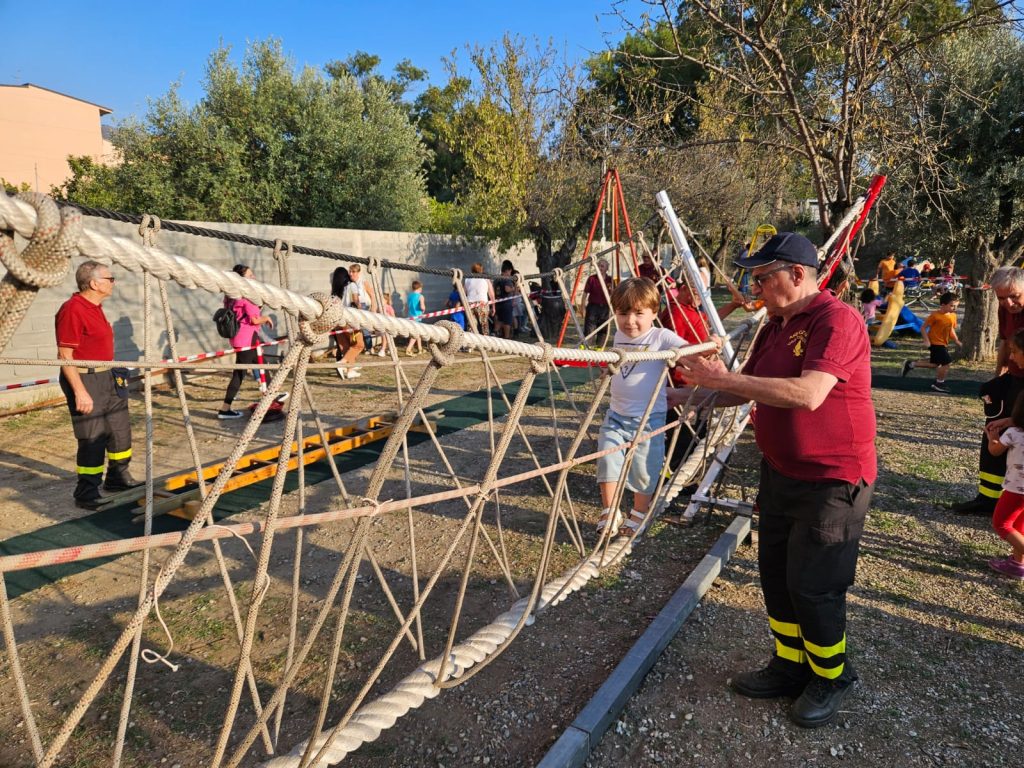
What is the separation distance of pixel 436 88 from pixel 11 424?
27.4 metres

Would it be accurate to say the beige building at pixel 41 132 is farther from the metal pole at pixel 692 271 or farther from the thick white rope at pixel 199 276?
the thick white rope at pixel 199 276

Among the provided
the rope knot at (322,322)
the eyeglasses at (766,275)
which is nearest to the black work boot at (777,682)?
the eyeglasses at (766,275)

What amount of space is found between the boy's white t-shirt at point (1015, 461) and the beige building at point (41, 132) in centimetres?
2273

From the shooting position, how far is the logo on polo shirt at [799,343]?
6.32 feet

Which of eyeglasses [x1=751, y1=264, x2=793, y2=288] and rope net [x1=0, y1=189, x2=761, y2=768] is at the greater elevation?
eyeglasses [x1=751, y1=264, x2=793, y2=288]

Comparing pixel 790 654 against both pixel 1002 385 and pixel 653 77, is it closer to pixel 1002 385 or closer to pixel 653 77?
pixel 1002 385

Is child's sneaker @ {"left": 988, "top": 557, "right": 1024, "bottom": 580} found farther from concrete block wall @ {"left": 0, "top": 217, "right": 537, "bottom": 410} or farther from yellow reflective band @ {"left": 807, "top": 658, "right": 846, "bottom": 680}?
concrete block wall @ {"left": 0, "top": 217, "right": 537, "bottom": 410}

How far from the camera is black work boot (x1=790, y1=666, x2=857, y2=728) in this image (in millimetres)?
2092

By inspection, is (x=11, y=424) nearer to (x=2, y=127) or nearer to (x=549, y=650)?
(x=549, y=650)

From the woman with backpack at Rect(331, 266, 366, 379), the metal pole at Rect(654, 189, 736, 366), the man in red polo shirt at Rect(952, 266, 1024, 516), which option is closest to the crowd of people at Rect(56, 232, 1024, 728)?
the man in red polo shirt at Rect(952, 266, 1024, 516)

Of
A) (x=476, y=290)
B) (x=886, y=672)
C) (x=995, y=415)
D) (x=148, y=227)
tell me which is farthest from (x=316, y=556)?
(x=476, y=290)

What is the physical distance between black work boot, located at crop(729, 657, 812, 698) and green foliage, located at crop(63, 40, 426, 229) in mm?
12968

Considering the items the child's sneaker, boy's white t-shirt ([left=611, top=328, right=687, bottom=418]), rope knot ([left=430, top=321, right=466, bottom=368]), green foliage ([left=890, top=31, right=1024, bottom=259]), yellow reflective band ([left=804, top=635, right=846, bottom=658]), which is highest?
green foliage ([left=890, top=31, right=1024, bottom=259])

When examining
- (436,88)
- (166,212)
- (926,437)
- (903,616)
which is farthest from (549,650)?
(436,88)
